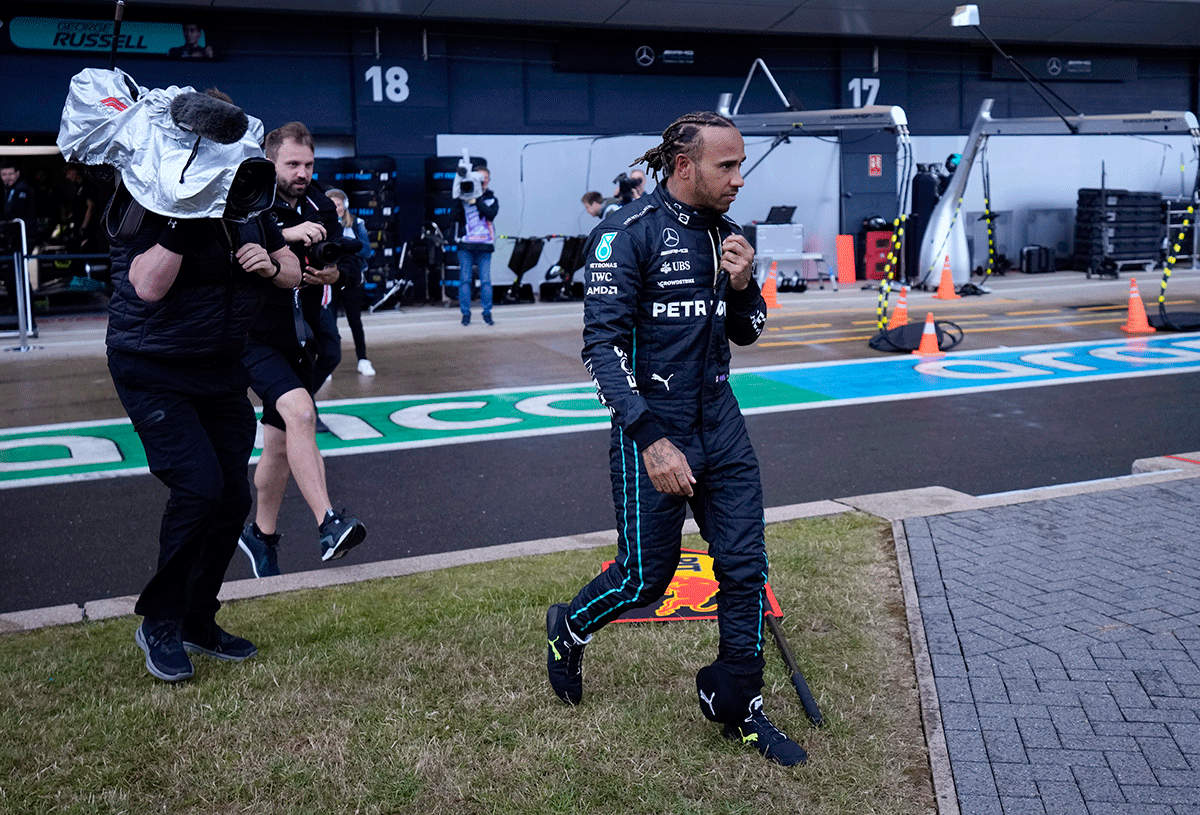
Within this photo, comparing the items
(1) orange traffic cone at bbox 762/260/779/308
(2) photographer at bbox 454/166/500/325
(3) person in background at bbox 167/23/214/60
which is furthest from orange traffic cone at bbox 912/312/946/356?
(3) person in background at bbox 167/23/214/60

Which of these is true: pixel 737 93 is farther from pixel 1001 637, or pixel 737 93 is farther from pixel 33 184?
pixel 1001 637

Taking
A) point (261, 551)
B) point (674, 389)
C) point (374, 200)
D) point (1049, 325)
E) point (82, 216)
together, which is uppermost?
point (374, 200)

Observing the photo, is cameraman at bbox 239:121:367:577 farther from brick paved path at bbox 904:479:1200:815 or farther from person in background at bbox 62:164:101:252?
person in background at bbox 62:164:101:252

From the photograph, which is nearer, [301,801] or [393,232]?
[301,801]

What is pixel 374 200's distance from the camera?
19.3 m

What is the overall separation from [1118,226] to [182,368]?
2395 centimetres

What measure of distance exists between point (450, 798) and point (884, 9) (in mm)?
22286

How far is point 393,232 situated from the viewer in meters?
19.8

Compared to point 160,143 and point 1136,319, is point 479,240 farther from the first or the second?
point 160,143

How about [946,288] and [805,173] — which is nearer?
[946,288]

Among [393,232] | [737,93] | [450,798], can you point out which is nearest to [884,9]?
[737,93]

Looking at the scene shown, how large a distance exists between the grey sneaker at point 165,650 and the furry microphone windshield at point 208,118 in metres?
1.80

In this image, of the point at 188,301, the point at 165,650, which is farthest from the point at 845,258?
the point at 165,650

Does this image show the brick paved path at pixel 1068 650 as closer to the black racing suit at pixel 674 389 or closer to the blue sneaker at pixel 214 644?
the black racing suit at pixel 674 389
